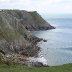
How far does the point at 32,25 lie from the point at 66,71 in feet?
495

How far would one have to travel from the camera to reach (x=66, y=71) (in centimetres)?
3034

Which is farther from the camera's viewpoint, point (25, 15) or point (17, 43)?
point (25, 15)

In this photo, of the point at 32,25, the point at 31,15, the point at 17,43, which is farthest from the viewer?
the point at 31,15

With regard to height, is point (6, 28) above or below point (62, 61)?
above

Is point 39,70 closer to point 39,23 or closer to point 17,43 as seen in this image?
point 17,43

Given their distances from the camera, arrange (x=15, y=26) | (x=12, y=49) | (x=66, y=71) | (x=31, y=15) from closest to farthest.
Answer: (x=66, y=71), (x=12, y=49), (x=15, y=26), (x=31, y=15)

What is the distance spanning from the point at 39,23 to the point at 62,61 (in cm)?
11525

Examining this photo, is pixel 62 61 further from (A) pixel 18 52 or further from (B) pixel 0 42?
(B) pixel 0 42

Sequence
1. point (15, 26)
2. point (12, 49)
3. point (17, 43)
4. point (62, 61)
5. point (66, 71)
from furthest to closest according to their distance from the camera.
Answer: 1. point (15, 26)
2. point (17, 43)
3. point (12, 49)
4. point (62, 61)
5. point (66, 71)

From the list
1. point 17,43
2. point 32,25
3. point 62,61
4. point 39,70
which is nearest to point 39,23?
point 32,25

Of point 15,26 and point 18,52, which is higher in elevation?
point 15,26

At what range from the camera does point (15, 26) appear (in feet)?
332

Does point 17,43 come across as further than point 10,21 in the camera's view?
No

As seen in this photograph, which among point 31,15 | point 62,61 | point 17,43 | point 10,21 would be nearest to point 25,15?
point 31,15
